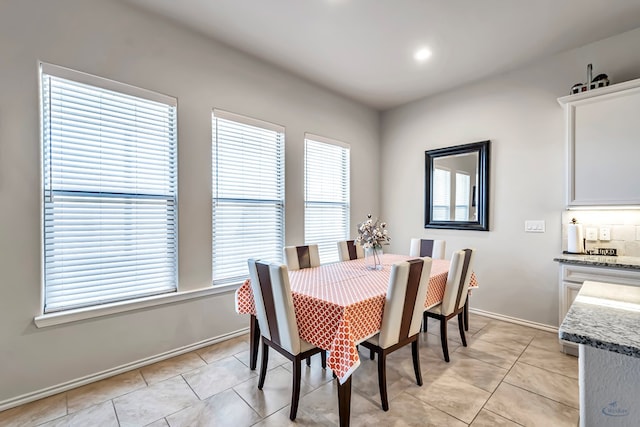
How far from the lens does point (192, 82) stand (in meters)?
2.75

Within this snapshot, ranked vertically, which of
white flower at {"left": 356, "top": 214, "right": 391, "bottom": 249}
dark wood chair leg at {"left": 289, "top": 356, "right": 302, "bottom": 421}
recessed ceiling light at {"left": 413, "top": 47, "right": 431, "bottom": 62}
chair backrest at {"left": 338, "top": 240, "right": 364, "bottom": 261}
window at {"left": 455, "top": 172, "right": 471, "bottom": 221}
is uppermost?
recessed ceiling light at {"left": 413, "top": 47, "right": 431, "bottom": 62}

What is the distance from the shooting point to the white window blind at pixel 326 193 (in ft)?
12.5

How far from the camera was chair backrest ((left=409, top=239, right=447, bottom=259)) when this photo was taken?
3.40m

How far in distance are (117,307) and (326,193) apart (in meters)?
2.61

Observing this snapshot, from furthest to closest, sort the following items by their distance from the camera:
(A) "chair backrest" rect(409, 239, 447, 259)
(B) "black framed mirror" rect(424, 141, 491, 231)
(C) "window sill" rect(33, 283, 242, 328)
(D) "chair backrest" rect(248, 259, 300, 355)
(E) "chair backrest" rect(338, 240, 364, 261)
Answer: (B) "black framed mirror" rect(424, 141, 491, 231) < (A) "chair backrest" rect(409, 239, 447, 259) < (E) "chair backrest" rect(338, 240, 364, 261) < (C) "window sill" rect(33, 283, 242, 328) < (D) "chair backrest" rect(248, 259, 300, 355)

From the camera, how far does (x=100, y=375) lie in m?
2.25

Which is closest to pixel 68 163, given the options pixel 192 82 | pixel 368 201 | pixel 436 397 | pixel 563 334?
pixel 192 82

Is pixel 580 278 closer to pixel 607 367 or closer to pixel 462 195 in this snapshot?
pixel 462 195

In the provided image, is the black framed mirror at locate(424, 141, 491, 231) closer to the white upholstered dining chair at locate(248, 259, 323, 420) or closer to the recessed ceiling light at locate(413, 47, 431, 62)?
the recessed ceiling light at locate(413, 47, 431, 62)

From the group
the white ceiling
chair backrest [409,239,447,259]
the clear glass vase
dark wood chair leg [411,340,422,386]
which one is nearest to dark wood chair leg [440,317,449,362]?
dark wood chair leg [411,340,422,386]

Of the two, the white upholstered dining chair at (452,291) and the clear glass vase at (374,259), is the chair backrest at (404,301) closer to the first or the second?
the white upholstered dining chair at (452,291)

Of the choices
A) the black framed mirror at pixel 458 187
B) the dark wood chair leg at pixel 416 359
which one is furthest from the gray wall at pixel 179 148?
the black framed mirror at pixel 458 187

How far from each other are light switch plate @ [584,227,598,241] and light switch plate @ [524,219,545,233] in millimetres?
381

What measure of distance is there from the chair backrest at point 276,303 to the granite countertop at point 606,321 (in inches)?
51.4
